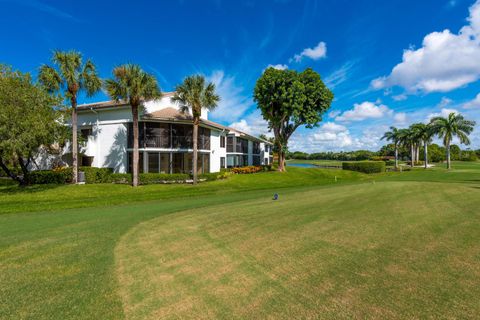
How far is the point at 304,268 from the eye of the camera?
449 cm

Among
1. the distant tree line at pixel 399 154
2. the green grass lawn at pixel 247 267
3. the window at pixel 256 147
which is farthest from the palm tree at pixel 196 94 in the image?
the distant tree line at pixel 399 154

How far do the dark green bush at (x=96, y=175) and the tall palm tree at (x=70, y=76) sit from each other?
19.3 ft

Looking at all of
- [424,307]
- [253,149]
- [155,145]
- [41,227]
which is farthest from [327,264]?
[253,149]

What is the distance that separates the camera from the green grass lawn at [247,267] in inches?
132

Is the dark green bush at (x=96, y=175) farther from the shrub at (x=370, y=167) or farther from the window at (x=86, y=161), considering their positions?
the shrub at (x=370, y=167)

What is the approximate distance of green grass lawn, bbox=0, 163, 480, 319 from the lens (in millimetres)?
3348

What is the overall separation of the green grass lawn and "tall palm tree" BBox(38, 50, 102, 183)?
56.2ft

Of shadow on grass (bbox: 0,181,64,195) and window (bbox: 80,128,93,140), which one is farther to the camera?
window (bbox: 80,128,93,140)

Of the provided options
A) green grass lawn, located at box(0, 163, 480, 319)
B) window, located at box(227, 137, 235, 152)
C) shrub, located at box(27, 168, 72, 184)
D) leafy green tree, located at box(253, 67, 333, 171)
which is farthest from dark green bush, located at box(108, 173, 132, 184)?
leafy green tree, located at box(253, 67, 333, 171)

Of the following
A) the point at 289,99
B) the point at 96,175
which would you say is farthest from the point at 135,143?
the point at 289,99

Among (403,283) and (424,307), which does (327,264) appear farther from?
(424,307)

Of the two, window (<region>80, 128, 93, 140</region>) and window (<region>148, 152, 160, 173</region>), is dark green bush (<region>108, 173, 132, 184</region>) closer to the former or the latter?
window (<region>148, 152, 160, 173</region>)

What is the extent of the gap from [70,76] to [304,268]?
24784 millimetres

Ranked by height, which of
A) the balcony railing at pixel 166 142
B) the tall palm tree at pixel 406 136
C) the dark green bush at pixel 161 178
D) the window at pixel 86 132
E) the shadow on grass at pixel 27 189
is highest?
the tall palm tree at pixel 406 136
